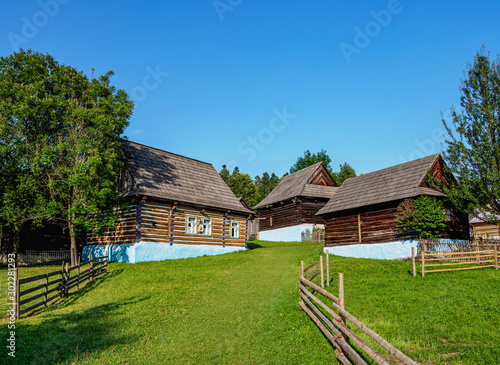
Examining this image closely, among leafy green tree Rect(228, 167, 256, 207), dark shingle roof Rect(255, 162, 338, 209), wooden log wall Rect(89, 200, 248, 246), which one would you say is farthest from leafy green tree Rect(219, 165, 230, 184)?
wooden log wall Rect(89, 200, 248, 246)

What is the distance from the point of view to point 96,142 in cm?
2075

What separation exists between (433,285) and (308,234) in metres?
22.2

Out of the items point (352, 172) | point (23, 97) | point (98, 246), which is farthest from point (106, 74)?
point (352, 172)

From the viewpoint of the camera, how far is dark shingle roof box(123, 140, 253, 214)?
24.0 metres

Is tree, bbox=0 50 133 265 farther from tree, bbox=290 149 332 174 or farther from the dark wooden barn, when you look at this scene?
tree, bbox=290 149 332 174

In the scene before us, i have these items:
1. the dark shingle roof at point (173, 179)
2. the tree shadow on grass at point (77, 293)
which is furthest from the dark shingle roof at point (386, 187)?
the tree shadow on grass at point (77, 293)

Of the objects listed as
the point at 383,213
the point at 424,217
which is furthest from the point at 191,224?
the point at 424,217

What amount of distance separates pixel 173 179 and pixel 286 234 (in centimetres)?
1649

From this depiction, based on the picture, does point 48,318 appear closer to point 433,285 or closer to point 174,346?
point 174,346

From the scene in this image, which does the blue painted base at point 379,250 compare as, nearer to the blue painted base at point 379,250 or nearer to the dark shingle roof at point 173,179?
the blue painted base at point 379,250

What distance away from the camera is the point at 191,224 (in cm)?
2553

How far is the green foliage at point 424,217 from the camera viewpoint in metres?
20.9

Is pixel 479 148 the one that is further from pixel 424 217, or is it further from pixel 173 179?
pixel 173 179

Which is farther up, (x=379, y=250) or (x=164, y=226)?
(x=164, y=226)
